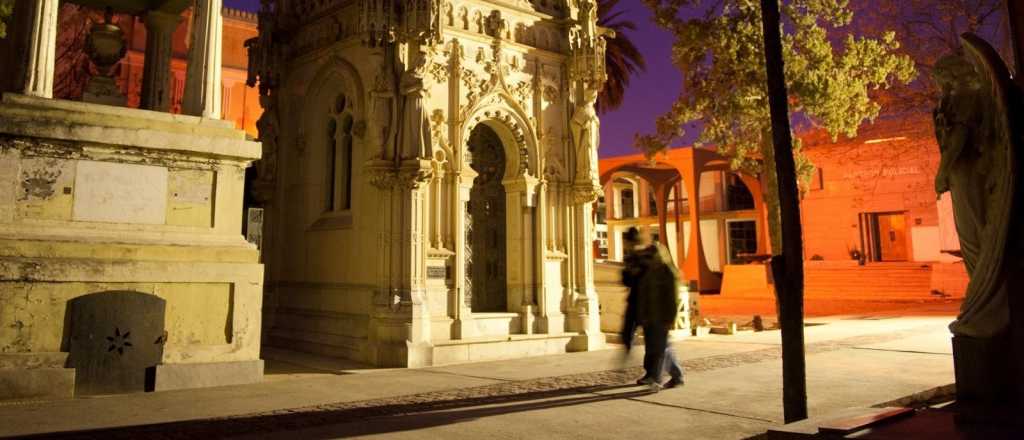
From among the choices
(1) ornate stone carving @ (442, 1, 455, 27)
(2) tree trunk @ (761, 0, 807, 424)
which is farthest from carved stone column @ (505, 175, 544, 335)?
(2) tree trunk @ (761, 0, 807, 424)

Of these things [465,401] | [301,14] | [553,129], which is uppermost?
[301,14]

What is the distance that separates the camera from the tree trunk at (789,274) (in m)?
5.35

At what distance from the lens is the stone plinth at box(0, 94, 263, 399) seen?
7836 mm

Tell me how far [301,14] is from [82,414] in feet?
31.9

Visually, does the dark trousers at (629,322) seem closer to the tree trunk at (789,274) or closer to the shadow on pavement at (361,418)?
the shadow on pavement at (361,418)

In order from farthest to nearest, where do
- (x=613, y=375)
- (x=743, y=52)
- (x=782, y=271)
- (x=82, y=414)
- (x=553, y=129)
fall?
(x=743, y=52), (x=553, y=129), (x=613, y=375), (x=82, y=414), (x=782, y=271)

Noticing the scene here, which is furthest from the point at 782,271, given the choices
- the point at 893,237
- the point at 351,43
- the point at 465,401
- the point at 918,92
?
the point at 893,237

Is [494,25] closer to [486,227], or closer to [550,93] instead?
[550,93]

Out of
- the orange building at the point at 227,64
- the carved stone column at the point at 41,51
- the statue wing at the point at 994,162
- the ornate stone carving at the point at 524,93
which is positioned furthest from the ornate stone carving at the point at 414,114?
the orange building at the point at 227,64

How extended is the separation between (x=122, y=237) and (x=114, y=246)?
172mm

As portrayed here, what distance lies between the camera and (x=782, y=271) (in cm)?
542

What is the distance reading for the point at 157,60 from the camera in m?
12.2

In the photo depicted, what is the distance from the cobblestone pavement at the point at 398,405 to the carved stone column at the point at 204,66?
4778 mm

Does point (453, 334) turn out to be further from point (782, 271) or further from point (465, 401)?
point (782, 271)
